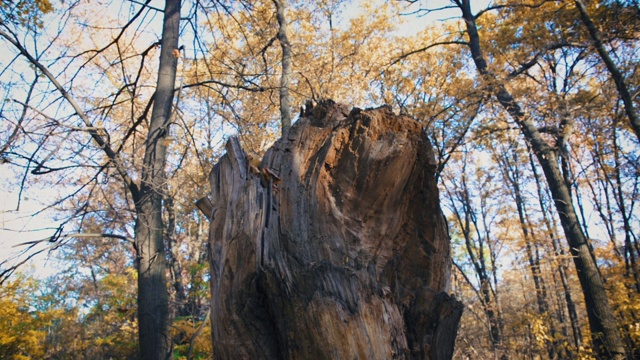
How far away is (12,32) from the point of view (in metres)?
4.50

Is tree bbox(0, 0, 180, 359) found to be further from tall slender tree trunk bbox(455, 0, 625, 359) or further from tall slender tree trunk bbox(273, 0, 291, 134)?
tall slender tree trunk bbox(455, 0, 625, 359)

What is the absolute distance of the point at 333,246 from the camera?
226cm

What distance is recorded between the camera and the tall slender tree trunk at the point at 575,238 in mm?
7710

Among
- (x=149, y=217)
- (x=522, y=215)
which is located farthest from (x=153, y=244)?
(x=522, y=215)

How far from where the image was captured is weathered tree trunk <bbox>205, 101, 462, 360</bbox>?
73.9 inches

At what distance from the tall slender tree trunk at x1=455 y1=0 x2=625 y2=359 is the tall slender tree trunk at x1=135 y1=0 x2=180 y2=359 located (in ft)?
23.4

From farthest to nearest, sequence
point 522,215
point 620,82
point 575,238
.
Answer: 1. point 522,215
2. point 575,238
3. point 620,82

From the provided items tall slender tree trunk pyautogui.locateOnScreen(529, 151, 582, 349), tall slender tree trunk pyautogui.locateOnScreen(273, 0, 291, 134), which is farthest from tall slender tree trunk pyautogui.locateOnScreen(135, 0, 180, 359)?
tall slender tree trunk pyautogui.locateOnScreen(529, 151, 582, 349)

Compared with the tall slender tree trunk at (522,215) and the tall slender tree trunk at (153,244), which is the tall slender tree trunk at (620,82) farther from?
the tall slender tree trunk at (522,215)

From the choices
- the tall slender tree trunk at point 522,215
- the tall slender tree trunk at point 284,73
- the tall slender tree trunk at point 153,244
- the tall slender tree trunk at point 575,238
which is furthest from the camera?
the tall slender tree trunk at point 522,215

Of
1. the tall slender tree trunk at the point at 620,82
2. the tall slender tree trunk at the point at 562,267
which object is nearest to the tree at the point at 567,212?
the tall slender tree trunk at the point at 620,82

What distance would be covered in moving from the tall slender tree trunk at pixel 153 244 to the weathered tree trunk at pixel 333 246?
7.21 ft

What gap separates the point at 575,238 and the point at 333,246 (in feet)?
27.6

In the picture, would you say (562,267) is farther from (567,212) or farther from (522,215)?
(567,212)
